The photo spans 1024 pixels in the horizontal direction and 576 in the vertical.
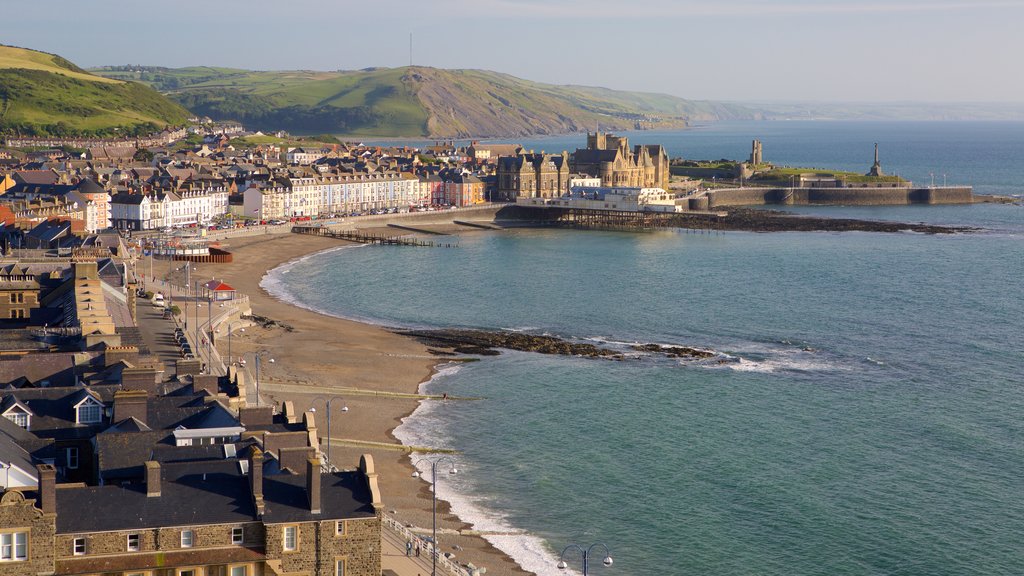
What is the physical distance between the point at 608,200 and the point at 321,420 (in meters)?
105

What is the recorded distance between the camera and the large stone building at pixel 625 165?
6560 inches

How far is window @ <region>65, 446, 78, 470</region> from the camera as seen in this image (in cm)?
3103

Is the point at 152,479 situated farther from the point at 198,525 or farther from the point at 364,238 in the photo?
the point at 364,238

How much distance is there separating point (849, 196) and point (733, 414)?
426 feet

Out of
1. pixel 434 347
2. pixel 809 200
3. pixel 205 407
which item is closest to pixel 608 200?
pixel 809 200

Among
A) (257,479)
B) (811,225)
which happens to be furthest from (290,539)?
(811,225)

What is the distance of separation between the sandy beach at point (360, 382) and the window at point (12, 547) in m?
12.8

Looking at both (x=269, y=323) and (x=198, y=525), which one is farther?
(x=269, y=323)

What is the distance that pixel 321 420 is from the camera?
4809 centimetres

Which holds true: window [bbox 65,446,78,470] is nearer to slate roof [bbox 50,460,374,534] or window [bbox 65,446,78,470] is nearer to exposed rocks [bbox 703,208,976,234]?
slate roof [bbox 50,460,374,534]

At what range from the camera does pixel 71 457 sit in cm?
3122

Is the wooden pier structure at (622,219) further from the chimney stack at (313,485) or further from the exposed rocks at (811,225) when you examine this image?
the chimney stack at (313,485)

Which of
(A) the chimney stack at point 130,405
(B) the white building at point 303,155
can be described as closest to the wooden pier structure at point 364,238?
(B) the white building at point 303,155

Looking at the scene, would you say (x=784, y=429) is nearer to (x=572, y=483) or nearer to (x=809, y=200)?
(x=572, y=483)
